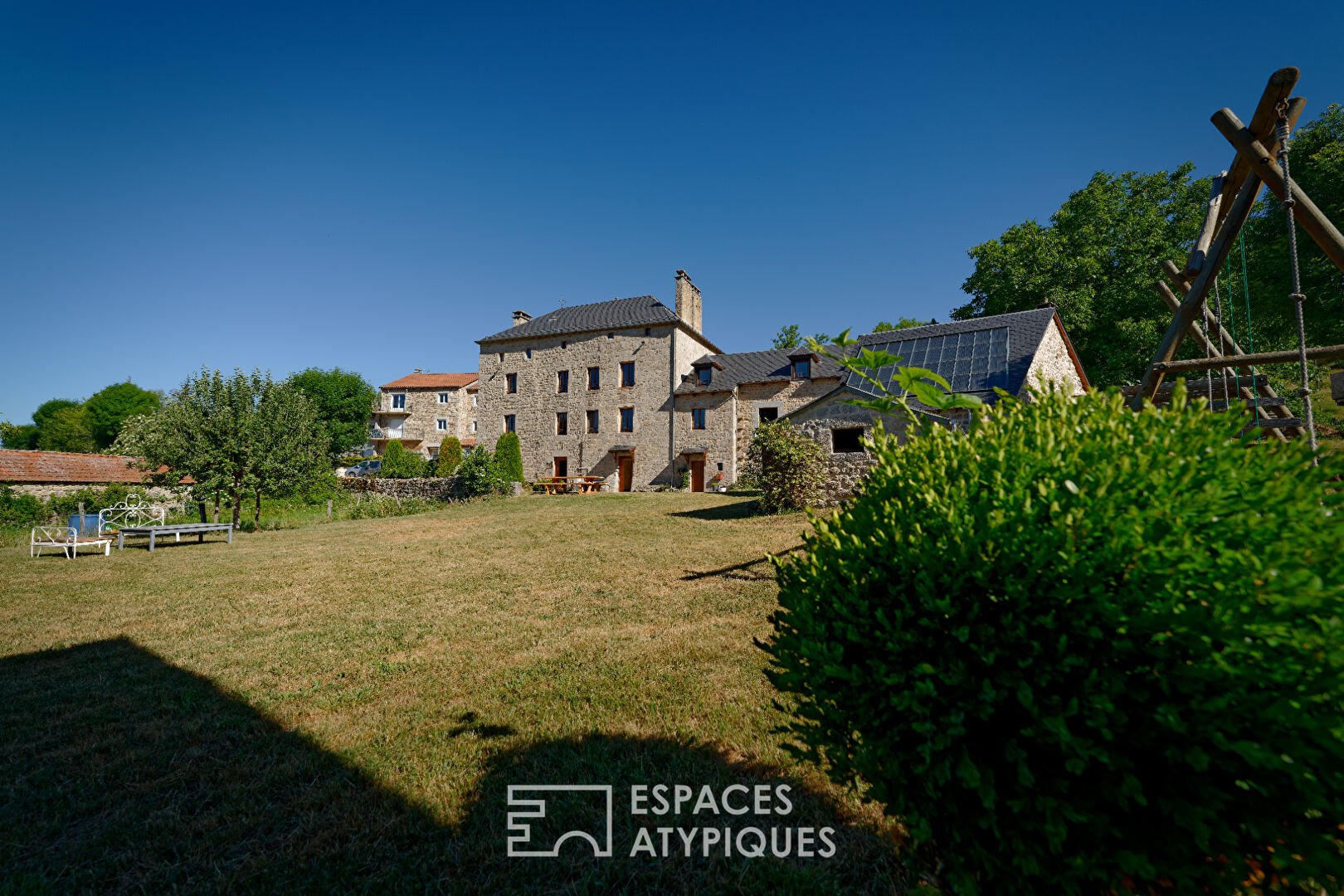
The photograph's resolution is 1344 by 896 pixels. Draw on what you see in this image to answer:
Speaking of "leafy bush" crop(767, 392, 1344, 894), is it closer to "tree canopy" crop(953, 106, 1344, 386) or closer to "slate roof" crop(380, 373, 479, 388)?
"tree canopy" crop(953, 106, 1344, 386)

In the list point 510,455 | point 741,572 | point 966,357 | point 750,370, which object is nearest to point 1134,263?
point 966,357

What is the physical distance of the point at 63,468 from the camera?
75.4ft

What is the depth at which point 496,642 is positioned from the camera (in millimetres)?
5492

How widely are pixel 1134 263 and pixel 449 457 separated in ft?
112

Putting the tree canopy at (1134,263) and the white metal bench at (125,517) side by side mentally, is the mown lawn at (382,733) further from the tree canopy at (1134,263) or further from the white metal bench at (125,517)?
the tree canopy at (1134,263)

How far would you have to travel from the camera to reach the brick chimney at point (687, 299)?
2906cm

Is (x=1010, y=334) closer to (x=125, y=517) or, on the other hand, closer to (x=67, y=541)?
(x=67, y=541)

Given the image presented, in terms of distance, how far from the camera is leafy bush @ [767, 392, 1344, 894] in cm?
126

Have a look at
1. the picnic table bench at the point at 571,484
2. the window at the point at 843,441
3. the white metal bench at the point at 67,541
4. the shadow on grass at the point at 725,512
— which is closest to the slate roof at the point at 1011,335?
the window at the point at 843,441

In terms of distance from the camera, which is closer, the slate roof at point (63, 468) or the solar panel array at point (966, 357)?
A: the solar panel array at point (966, 357)

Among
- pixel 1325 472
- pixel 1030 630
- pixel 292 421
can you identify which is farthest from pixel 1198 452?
pixel 292 421

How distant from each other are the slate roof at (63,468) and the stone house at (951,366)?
84.2ft

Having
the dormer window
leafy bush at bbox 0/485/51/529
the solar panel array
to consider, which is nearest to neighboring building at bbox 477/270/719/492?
the dormer window

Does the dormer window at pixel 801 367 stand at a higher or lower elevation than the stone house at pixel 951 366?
higher
